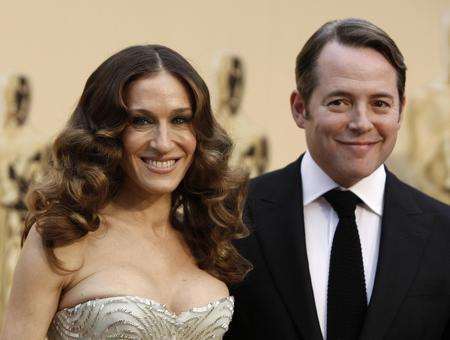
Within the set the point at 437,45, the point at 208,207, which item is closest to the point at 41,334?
the point at 208,207

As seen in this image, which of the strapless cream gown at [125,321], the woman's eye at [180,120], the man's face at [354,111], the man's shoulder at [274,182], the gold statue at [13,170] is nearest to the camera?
the strapless cream gown at [125,321]

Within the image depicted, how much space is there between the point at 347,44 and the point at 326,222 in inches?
18.9

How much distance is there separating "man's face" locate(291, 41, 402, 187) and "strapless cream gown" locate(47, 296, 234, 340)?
0.56 metres

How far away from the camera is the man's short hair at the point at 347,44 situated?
2959mm

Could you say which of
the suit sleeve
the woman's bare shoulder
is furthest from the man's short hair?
the woman's bare shoulder

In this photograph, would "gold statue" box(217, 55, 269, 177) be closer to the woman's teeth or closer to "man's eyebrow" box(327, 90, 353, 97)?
"man's eyebrow" box(327, 90, 353, 97)

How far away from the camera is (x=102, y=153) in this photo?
274 centimetres

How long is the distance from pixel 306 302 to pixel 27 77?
449 centimetres

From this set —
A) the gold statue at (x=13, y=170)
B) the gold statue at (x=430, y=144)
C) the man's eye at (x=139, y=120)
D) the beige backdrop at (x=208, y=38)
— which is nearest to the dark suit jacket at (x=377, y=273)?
the man's eye at (x=139, y=120)

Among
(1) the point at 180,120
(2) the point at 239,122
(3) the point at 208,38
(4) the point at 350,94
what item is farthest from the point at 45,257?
(3) the point at 208,38

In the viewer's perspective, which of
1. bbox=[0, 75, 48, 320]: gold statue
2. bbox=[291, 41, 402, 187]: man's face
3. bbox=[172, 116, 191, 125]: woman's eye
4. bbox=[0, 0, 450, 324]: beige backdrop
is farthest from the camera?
bbox=[0, 0, 450, 324]: beige backdrop

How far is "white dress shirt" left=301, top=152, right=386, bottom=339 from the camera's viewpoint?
297cm

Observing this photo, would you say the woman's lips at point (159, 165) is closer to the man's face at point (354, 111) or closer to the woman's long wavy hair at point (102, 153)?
the woman's long wavy hair at point (102, 153)

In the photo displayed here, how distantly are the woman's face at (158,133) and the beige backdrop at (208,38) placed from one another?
156 inches
